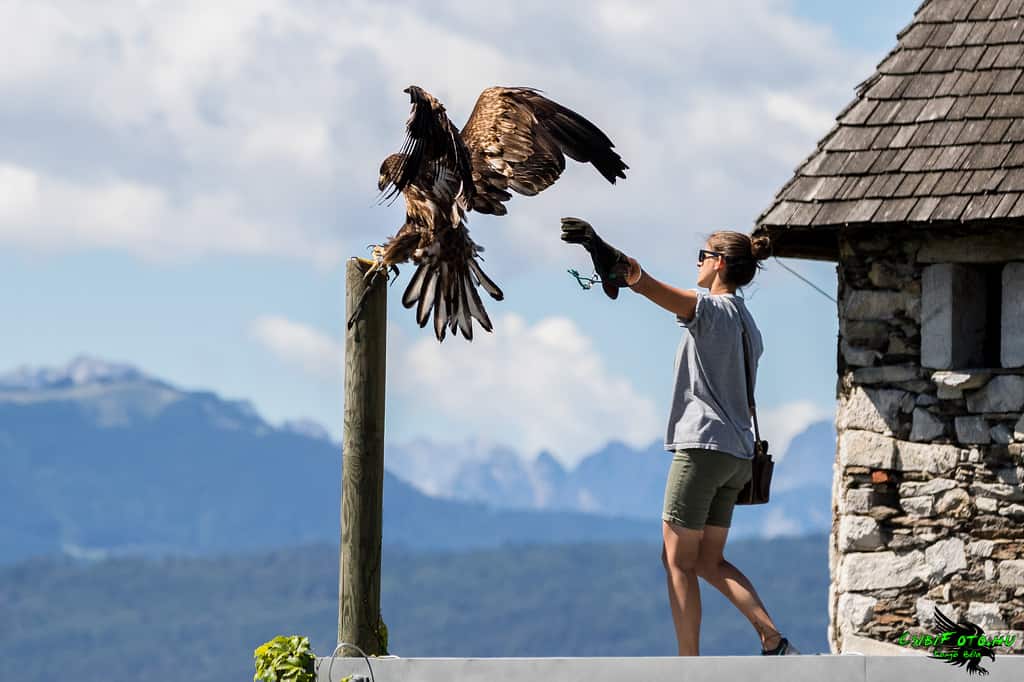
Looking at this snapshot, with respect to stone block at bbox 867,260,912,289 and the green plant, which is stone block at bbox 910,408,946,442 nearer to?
stone block at bbox 867,260,912,289

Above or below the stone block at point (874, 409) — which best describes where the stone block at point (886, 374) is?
above

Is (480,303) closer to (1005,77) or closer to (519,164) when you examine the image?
(519,164)

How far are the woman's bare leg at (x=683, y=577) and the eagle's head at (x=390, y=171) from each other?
1896 millimetres

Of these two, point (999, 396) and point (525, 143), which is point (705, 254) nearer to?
point (525, 143)

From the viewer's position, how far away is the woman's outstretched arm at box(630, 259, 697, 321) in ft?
23.1

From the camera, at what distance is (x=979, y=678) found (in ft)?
23.6

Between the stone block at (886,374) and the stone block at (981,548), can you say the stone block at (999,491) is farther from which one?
the stone block at (886,374)

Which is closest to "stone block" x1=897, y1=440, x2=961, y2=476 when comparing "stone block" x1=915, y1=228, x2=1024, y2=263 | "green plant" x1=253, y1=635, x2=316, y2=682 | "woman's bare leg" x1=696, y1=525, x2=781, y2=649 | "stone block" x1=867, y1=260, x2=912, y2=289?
"stone block" x1=867, y1=260, x2=912, y2=289

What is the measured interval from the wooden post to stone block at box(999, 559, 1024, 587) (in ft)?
17.6

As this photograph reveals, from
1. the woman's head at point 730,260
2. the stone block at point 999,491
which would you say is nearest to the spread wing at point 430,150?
the woman's head at point 730,260

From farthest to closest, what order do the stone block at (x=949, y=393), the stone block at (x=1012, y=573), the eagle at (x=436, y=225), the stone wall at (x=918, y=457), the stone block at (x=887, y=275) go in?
the stone block at (x=887, y=275) → the stone block at (x=949, y=393) → the stone wall at (x=918, y=457) → the stone block at (x=1012, y=573) → the eagle at (x=436, y=225)

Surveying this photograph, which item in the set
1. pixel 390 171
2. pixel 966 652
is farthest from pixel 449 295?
pixel 966 652

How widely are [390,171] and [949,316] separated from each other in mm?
5321

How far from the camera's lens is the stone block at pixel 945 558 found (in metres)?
11.4
